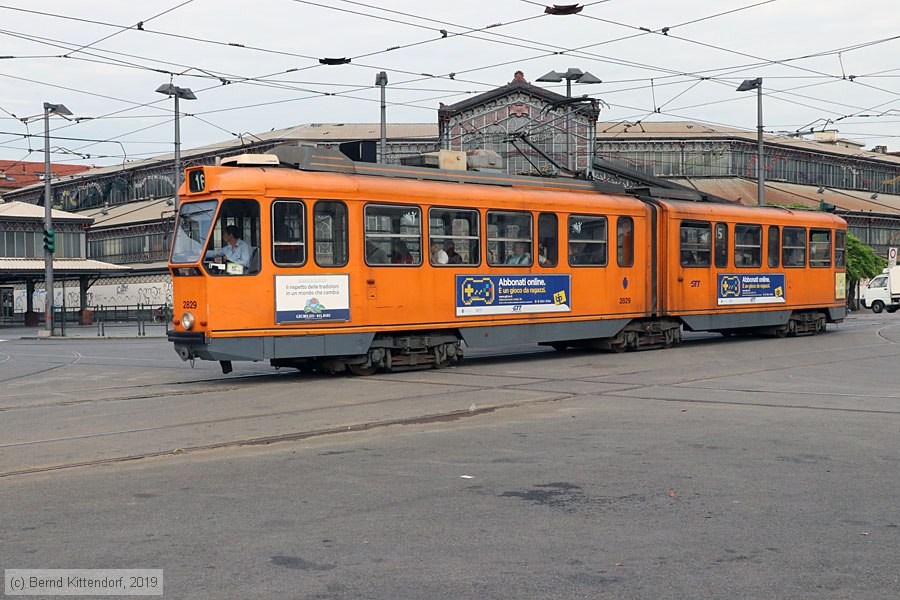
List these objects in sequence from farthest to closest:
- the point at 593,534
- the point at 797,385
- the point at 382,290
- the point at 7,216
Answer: the point at 7,216 < the point at 382,290 < the point at 797,385 < the point at 593,534

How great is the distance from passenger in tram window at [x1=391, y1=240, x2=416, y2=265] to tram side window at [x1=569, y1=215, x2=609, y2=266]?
4.04 metres

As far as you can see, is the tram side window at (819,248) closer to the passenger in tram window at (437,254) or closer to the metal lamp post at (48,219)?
the passenger in tram window at (437,254)

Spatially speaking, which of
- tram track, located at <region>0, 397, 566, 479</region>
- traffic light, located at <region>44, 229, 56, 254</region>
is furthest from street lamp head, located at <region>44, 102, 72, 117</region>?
tram track, located at <region>0, 397, 566, 479</region>

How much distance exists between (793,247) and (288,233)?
49.0 feet

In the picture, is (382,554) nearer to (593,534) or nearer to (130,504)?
(593,534)

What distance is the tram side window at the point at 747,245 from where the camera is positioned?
2366 cm

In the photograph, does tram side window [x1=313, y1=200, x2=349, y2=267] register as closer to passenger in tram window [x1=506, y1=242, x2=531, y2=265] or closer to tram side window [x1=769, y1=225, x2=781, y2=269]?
passenger in tram window [x1=506, y1=242, x2=531, y2=265]

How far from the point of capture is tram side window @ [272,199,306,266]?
15.1 metres

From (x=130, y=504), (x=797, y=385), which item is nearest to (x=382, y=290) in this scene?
(x=797, y=385)

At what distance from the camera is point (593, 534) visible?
20.6 feet

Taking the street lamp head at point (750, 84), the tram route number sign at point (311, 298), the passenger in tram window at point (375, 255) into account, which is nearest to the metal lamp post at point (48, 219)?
the street lamp head at point (750, 84)

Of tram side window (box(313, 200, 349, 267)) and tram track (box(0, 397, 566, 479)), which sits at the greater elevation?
tram side window (box(313, 200, 349, 267))

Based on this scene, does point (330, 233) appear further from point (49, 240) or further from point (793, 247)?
point (49, 240)

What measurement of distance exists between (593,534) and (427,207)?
11.2 meters
